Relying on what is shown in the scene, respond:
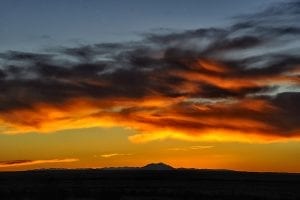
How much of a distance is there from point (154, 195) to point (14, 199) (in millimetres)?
20705

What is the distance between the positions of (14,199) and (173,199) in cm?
2138

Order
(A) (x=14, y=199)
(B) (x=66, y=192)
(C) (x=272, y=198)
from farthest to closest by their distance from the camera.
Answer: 1. (B) (x=66, y=192)
2. (C) (x=272, y=198)
3. (A) (x=14, y=199)

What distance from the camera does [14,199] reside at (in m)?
73.6

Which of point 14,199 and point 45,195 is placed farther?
point 45,195

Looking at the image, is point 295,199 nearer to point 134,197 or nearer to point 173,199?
point 173,199

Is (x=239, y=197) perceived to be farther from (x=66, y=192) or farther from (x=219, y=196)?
(x=66, y=192)

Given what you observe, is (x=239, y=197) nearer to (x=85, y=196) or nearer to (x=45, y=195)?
(x=85, y=196)

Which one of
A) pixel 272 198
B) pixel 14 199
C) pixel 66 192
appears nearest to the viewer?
pixel 14 199

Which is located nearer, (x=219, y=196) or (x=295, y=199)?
(x=295, y=199)

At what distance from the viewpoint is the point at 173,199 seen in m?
76.6

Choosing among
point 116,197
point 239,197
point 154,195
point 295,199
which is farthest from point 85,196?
point 295,199

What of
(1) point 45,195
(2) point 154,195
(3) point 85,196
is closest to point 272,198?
(2) point 154,195

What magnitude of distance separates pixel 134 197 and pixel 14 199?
53.5 feet

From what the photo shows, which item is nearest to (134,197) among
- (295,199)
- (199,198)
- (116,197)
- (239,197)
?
(116,197)
